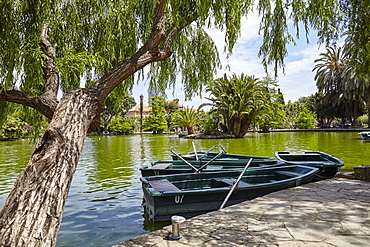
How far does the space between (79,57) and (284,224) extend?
153 inches

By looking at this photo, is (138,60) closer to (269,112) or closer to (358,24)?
(358,24)

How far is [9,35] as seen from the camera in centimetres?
356

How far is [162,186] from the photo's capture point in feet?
17.9

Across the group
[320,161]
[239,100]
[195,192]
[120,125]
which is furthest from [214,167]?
[120,125]

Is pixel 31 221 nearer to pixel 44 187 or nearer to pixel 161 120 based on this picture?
pixel 44 187

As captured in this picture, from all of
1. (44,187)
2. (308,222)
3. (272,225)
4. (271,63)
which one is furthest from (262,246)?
(271,63)

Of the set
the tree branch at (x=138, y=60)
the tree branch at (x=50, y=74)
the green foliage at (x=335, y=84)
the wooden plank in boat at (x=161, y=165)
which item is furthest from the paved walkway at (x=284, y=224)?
the green foliage at (x=335, y=84)

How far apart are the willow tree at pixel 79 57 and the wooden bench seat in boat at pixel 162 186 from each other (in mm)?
2108

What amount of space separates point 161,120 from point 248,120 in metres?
22.2

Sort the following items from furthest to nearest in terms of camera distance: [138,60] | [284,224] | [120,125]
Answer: [120,125]
[284,224]
[138,60]

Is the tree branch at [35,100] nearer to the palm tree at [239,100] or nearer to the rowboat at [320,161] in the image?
the rowboat at [320,161]

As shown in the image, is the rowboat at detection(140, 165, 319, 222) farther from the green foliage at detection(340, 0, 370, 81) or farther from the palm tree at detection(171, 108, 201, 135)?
the palm tree at detection(171, 108, 201, 135)

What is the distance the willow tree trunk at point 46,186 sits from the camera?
A: 1.86m

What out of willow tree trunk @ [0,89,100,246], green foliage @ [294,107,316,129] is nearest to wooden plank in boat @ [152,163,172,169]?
willow tree trunk @ [0,89,100,246]
